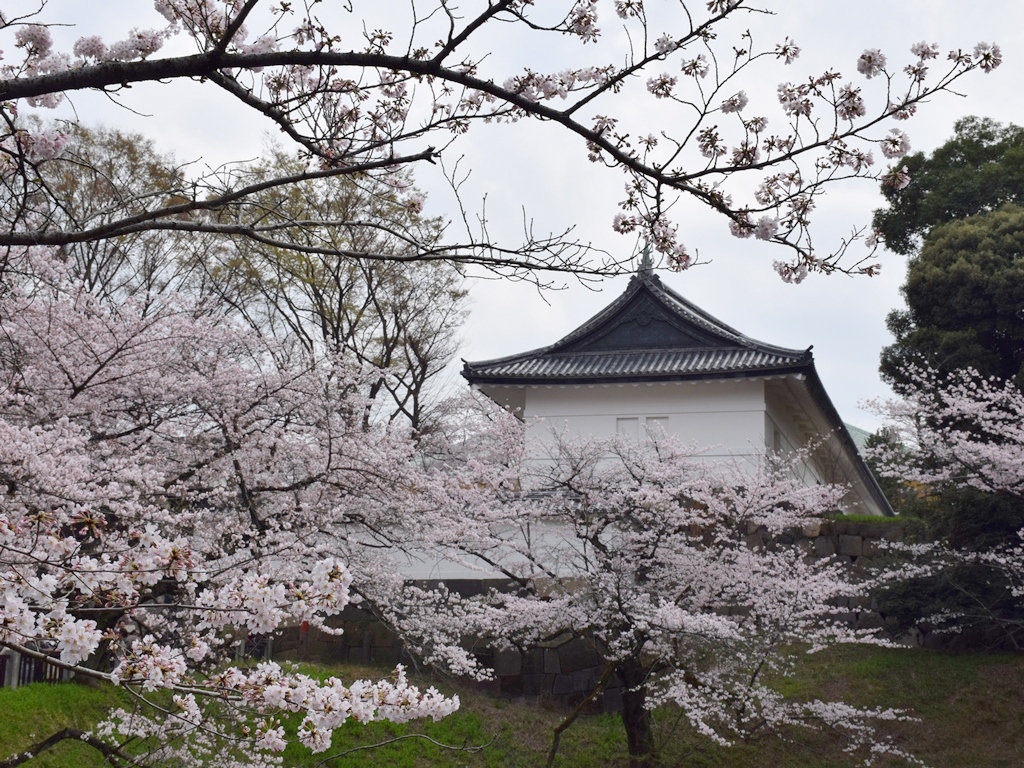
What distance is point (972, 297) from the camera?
13.5 meters

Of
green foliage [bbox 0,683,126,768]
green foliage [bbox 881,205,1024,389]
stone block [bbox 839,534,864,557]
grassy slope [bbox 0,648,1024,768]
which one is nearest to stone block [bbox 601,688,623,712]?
grassy slope [bbox 0,648,1024,768]

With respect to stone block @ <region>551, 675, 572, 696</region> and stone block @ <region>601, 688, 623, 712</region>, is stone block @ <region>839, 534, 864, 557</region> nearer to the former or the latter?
stone block @ <region>601, 688, 623, 712</region>

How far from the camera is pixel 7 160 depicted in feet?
13.1

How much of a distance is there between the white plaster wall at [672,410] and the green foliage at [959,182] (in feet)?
11.9

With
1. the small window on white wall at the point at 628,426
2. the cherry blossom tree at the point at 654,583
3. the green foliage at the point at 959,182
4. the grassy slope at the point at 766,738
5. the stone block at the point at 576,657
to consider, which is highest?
the green foliage at the point at 959,182

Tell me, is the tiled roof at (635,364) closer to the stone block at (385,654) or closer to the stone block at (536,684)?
the stone block at (385,654)

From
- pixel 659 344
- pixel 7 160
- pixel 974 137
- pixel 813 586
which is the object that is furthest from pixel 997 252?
pixel 7 160

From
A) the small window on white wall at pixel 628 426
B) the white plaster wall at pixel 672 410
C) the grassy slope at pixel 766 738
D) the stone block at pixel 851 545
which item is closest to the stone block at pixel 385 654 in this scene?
the grassy slope at pixel 766 738

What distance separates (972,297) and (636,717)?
813 cm

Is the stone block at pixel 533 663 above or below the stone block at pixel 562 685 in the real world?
above

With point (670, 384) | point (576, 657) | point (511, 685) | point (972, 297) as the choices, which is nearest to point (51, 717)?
point (511, 685)

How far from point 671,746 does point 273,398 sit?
5787mm

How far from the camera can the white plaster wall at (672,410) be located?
14.7 metres

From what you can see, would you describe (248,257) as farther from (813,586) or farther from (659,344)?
(813,586)
